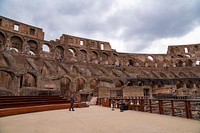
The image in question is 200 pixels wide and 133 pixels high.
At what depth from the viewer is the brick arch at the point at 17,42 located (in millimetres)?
28895

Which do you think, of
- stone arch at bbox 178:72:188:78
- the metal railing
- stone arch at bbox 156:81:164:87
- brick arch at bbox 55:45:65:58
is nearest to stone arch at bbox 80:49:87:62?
brick arch at bbox 55:45:65:58

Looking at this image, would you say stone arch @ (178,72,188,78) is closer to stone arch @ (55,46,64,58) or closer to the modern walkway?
stone arch @ (55,46,64,58)

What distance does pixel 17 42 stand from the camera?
29359 millimetres

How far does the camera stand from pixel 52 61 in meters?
28.1

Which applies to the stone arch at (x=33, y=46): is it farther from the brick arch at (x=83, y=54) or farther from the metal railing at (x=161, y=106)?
the metal railing at (x=161, y=106)

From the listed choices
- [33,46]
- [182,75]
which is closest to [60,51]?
[33,46]

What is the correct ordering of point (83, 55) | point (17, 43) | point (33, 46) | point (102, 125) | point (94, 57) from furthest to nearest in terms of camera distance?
point (94, 57) < point (83, 55) < point (33, 46) < point (17, 43) < point (102, 125)

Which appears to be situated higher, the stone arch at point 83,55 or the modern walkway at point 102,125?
the stone arch at point 83,55

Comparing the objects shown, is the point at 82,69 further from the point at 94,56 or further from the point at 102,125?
the point at 102,125

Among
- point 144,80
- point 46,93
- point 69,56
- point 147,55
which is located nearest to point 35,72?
point 46,93

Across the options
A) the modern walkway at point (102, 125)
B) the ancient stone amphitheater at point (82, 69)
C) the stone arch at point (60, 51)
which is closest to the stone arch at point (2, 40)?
the ancient stone amphitheater at point (82, 69)

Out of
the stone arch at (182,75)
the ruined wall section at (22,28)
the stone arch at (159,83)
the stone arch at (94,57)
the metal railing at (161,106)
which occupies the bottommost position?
the metal railing at (161,106)

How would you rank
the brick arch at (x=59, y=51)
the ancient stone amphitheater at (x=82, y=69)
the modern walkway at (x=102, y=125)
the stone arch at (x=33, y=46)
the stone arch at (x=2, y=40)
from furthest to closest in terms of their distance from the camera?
the brick arch at (x=59, y=51) < the stone arch at (x=33, y=46) < the stone arch at (x=2, y=40) < the ancient stone amphitheater at (x=82, y=69) < the modern walkway at (x=102, y=125)

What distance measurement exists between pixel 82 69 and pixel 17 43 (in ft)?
49.9
